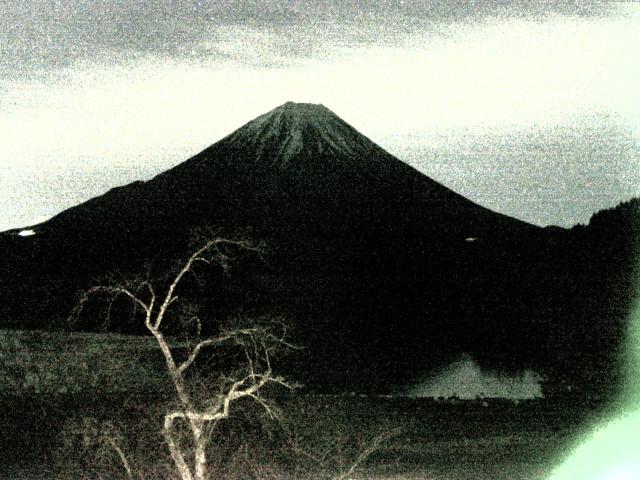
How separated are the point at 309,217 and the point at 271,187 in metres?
3.20

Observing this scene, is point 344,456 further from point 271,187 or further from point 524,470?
point 271,187

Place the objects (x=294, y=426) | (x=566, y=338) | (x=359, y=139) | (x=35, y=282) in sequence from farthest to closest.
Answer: (x=359, y=139)
(x=566, y=338)
(x=35, y=282)
(x=294, y=426)

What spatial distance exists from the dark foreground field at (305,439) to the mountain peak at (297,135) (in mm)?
34071

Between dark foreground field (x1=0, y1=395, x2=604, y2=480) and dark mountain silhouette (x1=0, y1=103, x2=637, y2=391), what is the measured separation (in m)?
4.71

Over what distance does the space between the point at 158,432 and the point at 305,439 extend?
406 centimetres

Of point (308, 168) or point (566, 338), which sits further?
point (308, 168)

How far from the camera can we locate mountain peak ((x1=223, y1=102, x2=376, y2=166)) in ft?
204

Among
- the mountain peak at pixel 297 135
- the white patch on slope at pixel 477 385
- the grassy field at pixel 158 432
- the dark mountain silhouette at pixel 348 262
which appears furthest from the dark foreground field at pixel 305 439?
the mountain peak at pixel 297 135

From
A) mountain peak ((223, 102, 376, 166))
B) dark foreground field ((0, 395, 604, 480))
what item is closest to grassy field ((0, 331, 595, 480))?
dark foreground field ((0, 395, 604, 480))

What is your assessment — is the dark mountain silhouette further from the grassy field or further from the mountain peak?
the grassy field

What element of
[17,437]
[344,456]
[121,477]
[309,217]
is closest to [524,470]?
[344,456]

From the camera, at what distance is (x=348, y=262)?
48625mm

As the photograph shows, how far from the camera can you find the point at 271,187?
59.6 metres

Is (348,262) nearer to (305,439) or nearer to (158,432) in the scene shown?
(305,439)
